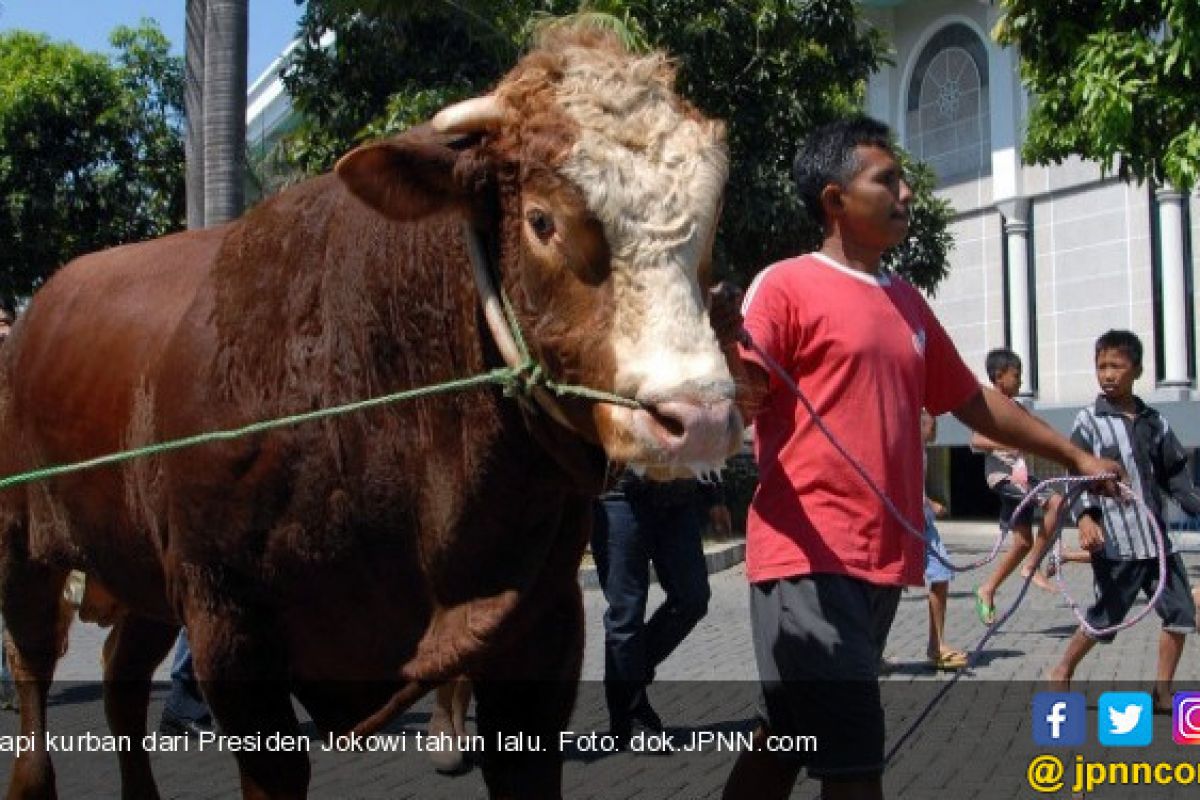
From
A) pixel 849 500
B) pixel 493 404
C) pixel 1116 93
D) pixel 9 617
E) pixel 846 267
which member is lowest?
pixel 9 617

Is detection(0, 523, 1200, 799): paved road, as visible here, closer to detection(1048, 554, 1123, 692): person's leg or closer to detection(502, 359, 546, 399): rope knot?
detection(1048, 554, 1123, 692): person's leg

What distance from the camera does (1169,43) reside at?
12.4 meters

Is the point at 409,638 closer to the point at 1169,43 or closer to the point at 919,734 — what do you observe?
the point at 919,734

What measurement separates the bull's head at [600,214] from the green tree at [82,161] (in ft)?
73.6

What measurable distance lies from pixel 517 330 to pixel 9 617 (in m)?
2.87

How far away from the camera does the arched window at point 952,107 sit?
2788cm

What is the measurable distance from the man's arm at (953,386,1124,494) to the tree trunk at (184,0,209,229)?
886cm

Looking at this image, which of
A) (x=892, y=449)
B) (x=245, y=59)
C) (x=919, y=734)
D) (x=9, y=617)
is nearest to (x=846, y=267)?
(x=892, y=449)

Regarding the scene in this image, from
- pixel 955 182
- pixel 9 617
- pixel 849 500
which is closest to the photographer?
pixel 849 500

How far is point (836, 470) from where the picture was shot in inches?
150

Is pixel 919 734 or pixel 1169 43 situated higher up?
pixel 1169 43

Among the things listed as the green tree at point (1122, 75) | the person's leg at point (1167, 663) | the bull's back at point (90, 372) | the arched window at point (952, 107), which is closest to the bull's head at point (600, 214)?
the bull's back at point (90, 372)

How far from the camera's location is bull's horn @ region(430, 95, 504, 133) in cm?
326

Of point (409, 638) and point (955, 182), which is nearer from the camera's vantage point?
point (409, 638)
